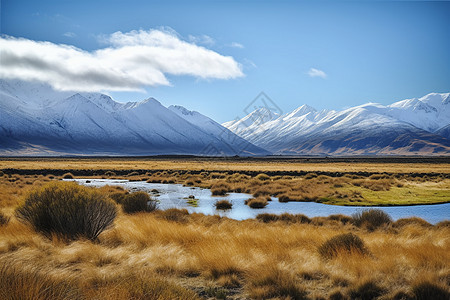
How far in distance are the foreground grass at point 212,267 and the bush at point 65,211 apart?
37 centimetres

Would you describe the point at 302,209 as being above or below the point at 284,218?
below

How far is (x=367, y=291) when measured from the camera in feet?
21.7

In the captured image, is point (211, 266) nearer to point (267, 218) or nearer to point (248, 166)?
point (267, 218)

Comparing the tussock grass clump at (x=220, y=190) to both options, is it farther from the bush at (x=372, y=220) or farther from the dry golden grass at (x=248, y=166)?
the dry golden grass at (x=248, y=166)

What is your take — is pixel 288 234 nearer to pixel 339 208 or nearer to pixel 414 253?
pixel 414 253

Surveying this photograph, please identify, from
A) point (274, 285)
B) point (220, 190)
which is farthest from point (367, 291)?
point (220, 190)

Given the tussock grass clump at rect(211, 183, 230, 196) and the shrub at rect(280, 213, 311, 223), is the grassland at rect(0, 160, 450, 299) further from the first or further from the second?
the tussock grass clump at rect(211, 183, 230, 196)

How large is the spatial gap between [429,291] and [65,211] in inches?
358

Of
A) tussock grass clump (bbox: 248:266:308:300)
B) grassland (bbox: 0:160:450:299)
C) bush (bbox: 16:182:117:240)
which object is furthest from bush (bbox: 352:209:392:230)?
bush (bbox: 16:182:117:240)

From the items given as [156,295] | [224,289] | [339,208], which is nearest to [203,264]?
[224,289]

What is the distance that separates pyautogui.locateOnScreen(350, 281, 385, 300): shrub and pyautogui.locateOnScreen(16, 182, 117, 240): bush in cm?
725

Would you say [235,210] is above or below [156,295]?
below

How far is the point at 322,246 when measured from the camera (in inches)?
375

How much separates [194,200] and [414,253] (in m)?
20.4
